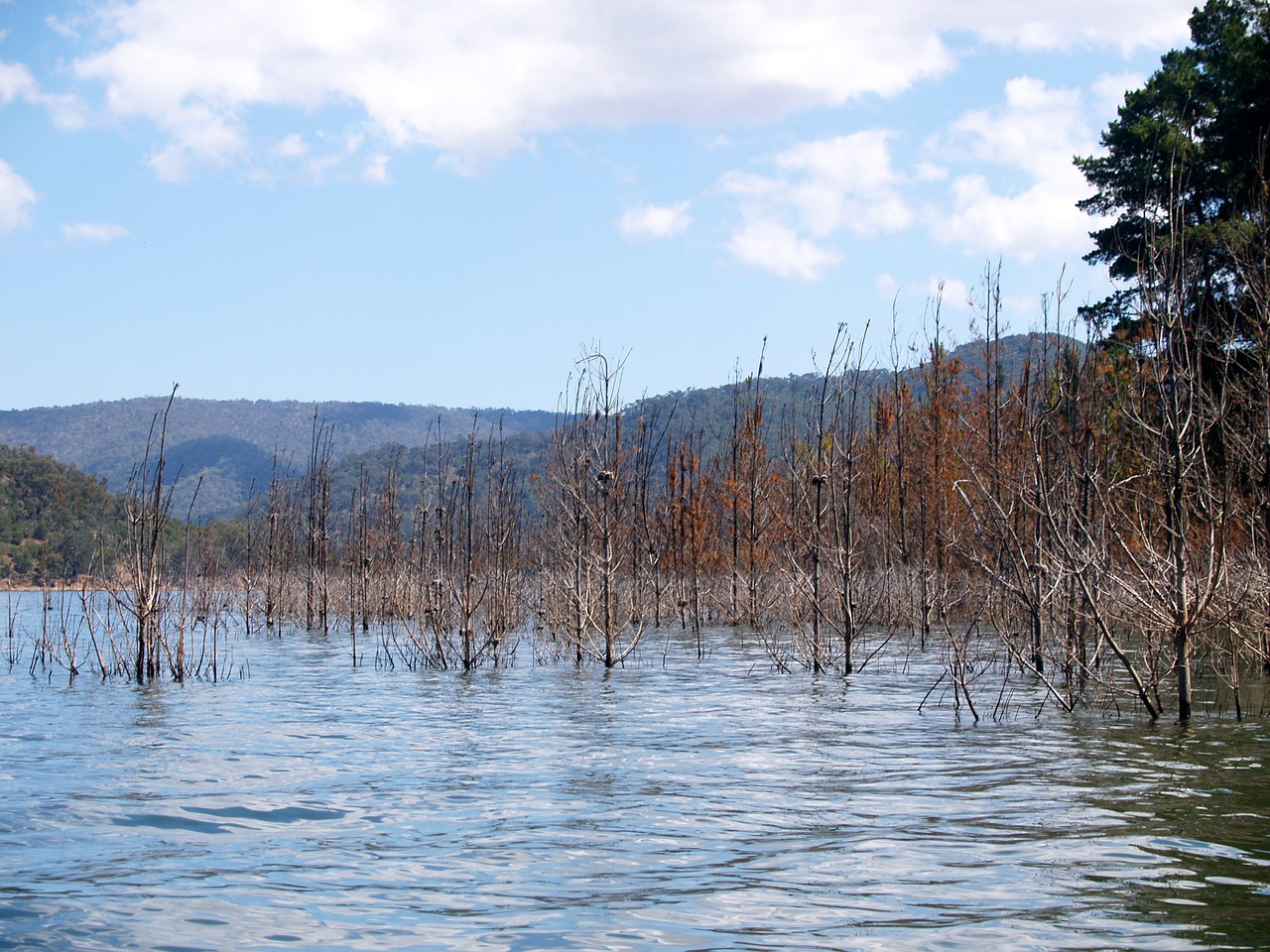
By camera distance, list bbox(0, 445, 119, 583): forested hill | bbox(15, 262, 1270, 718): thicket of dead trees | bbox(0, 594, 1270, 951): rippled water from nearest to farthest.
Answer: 1. bbox(0, 594, 1270, 951): rippled water
2. bbox(15, 262, 1270, 718): thicket of dead trees
3. bbox(0, 445, 119, 583): forested hill

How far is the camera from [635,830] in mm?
8008

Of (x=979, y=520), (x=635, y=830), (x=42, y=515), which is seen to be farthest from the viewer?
(x=42, y=515)

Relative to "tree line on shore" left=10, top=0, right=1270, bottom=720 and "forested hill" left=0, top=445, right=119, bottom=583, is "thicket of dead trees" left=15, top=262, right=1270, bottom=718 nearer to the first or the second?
"tree line on shore" left=10, top=0, right=1270, bottom=720

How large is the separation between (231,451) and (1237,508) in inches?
7692

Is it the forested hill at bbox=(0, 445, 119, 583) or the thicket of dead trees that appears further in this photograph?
the forested hill at bbox=(0, 445, 119, 583)

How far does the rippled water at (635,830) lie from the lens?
19.4 ft

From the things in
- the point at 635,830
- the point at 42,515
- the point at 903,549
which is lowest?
the point at 635,830

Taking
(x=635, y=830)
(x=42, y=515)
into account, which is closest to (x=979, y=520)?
(x=635, y=830)

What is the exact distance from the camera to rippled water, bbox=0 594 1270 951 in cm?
592

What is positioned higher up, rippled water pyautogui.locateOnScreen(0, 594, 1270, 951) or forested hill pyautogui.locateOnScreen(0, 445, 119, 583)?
forested hill pyautogui.locateOnScreen(0, 445, 119, 583)

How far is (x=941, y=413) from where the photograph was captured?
3409 cm

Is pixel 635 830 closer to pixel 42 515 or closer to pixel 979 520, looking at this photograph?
pixel 979 520

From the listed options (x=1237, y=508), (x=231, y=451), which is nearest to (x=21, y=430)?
(x=231, y=451)

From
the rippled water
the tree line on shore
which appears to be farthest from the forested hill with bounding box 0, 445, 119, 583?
the rippled water
